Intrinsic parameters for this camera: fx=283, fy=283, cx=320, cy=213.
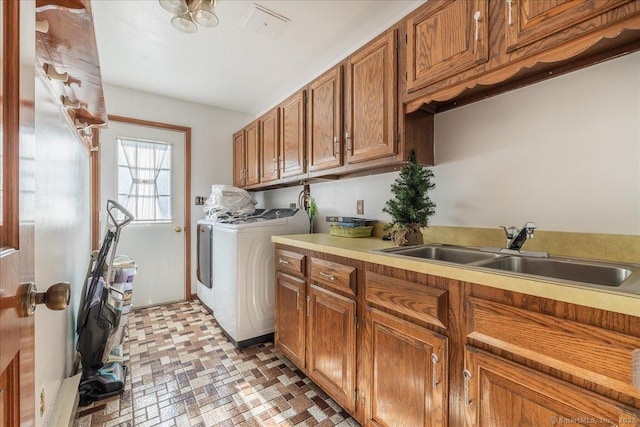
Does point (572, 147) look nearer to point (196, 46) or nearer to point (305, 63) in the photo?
point (305, 63)

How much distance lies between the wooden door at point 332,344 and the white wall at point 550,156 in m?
0.79

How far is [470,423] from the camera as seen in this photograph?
0.94 metres

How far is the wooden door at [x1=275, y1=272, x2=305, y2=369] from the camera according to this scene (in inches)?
71.9

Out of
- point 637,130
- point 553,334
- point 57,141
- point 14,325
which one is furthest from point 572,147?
point 57,141

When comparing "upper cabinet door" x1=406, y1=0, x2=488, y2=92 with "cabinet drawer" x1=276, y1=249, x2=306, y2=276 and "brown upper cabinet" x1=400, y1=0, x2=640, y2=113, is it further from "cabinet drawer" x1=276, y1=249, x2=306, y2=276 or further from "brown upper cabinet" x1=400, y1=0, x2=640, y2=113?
"cabinet drawer" x1=276, y1=249, x2=306, y2=276

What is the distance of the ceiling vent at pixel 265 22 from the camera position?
1.85 metres

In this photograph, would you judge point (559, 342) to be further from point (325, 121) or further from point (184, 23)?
point (184, 23)

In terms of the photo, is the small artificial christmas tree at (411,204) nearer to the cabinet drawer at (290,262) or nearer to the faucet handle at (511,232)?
the faucet handle at (511,232)

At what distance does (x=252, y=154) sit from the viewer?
125 inches

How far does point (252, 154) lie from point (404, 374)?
2650 mm

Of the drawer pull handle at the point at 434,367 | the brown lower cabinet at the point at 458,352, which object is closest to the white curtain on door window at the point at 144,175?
the brown lower cabinet at the point at 458,352

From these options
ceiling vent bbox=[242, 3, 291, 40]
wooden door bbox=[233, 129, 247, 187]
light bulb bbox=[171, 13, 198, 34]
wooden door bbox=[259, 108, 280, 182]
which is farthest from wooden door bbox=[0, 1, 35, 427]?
wooden door bbox=[233, 129, 247, 187]

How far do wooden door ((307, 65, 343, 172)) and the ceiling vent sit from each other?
0.43m

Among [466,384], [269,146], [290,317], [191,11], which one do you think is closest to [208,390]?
[290,317]
